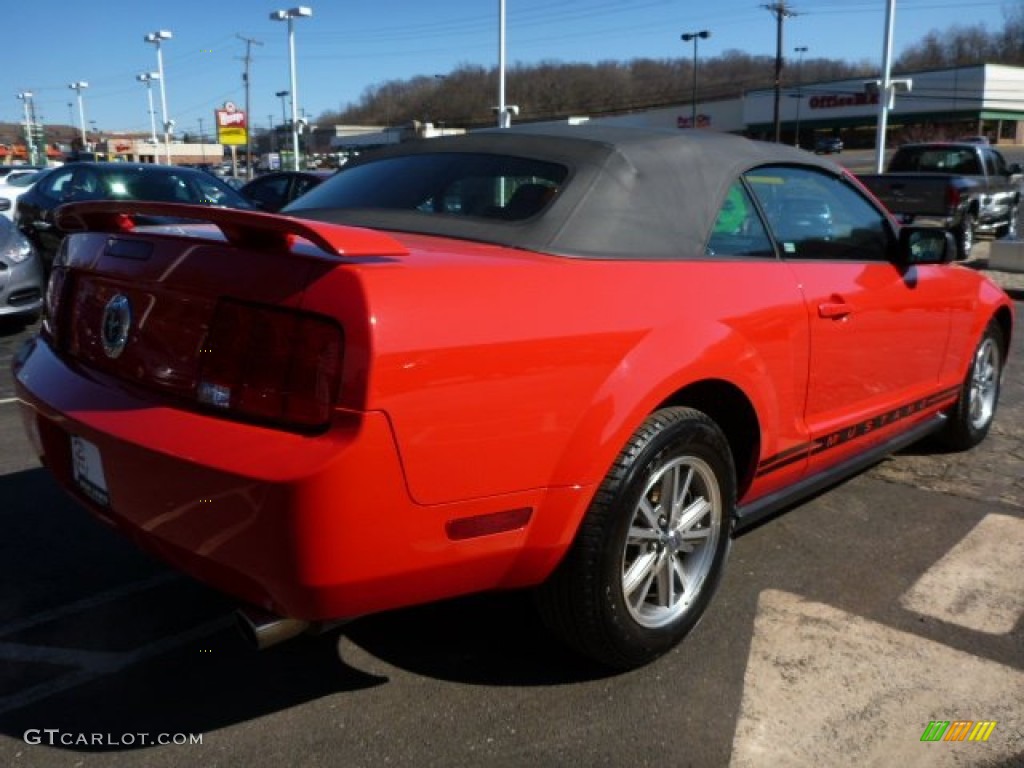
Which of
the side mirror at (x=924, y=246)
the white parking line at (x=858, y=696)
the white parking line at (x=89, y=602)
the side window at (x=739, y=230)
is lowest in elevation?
the white parking line at (x=858, y=696)

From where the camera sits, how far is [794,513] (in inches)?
154

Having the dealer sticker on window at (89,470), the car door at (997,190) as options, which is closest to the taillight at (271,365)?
the dealer sticker on window at (89,470)

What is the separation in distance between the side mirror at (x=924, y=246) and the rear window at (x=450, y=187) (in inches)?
68.8

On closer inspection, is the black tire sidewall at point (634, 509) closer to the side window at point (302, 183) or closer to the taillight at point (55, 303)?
the taillight at point (55, 303)

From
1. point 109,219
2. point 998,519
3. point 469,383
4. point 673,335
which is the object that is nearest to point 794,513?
point 998,519

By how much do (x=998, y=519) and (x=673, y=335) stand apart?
2255 mm

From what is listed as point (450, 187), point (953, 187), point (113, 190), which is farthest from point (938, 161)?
point (450, 187)

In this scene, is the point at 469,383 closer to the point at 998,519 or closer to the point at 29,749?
the point at 29,749

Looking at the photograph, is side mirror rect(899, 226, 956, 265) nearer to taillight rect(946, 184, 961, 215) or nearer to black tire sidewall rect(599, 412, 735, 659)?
black tire sidewall rect(599, 412, 735, 659)

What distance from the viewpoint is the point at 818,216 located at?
3.49 metres

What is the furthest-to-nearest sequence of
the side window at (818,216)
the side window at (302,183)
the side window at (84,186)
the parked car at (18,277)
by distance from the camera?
1. the side window at (302,183)
2. the side window at (84,186)
3. the parked car at (18,277)
4. the side window at (818,216)

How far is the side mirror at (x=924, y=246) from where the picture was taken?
372 centimetres

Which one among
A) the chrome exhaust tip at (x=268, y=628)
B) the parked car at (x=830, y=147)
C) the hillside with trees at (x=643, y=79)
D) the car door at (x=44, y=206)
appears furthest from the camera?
the hillside with trees at (x=643, y=79)

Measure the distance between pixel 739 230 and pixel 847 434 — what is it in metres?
0.96
